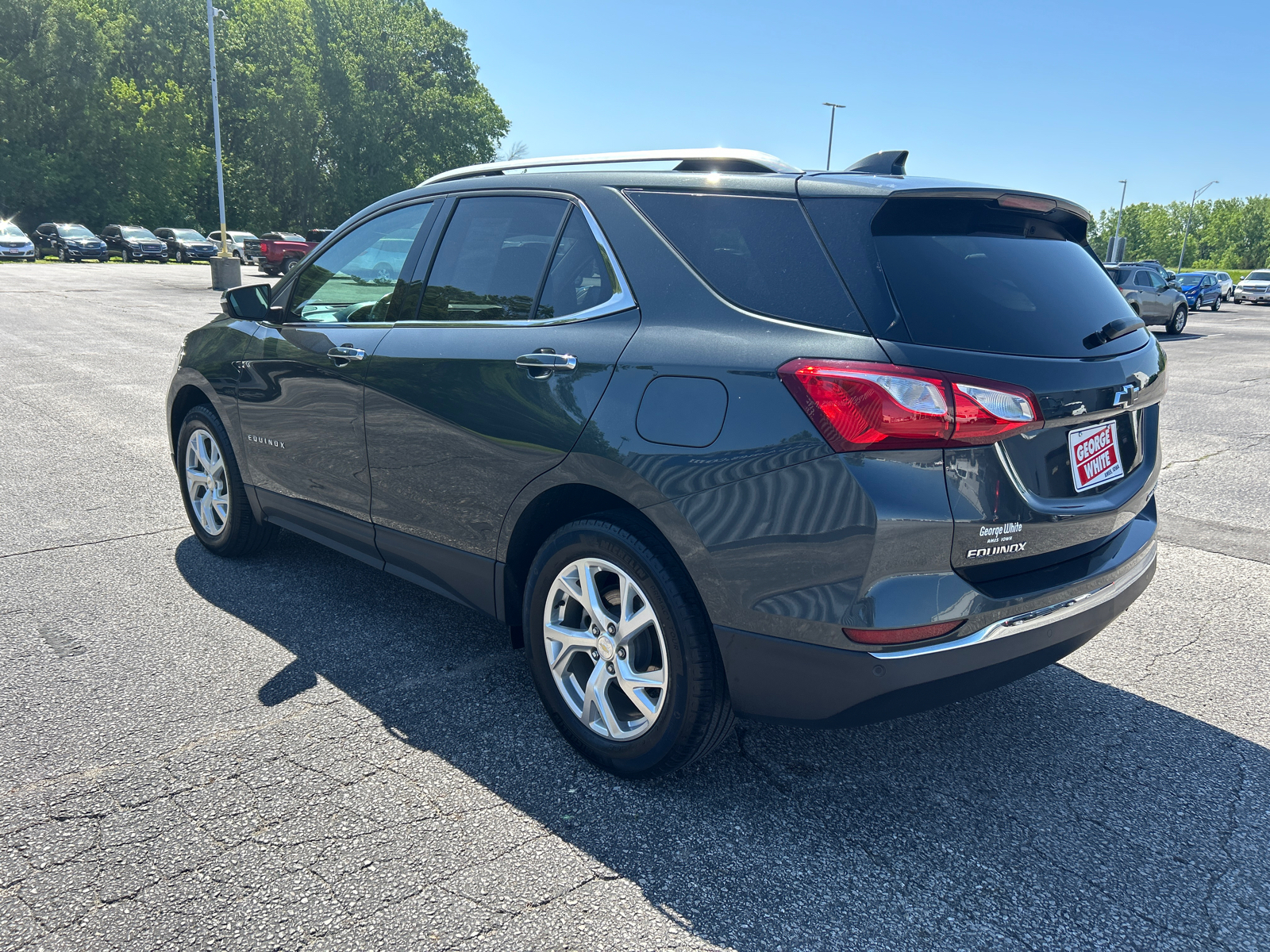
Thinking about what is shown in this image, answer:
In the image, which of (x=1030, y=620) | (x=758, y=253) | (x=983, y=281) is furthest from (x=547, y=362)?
(x=1030, y=620)

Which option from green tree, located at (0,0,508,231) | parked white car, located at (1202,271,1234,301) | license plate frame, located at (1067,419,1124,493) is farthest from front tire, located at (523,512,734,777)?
green tree, located at (0,0,508,231)

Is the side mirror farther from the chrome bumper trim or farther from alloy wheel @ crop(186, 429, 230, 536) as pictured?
the chrome bumper trim

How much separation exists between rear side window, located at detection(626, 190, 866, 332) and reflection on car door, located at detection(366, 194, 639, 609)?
10.1 inches

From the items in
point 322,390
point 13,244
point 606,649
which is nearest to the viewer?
point 606,649

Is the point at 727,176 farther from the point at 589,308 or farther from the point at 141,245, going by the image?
the point at 141,245

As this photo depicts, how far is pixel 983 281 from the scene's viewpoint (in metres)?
2.58

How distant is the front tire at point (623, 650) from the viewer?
266cm

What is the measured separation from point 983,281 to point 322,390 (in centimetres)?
264

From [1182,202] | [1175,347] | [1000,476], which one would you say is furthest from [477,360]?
[1182,202]

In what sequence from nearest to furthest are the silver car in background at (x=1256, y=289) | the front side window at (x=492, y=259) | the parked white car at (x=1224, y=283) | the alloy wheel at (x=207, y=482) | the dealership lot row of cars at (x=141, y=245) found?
the front side window at (x=492, y=259) < the alloy wheel at (x=207, y=482) < the dealership lot row of cars at (x=141, y=245) < the parked white car at (x=1224, y=283) < the silver car in background at (x=1256, y=289)

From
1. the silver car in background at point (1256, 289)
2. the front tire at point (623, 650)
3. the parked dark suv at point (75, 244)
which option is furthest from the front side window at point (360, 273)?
the silver car in background at point (1256, 289)

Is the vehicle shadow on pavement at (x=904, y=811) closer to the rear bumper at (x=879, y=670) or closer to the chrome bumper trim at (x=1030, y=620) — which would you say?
the rear bumper at (x=879, y=670)

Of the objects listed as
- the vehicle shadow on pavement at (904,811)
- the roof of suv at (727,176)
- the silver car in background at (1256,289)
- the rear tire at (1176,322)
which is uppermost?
the roof of suv at (727,176)

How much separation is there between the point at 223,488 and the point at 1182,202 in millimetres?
197997
